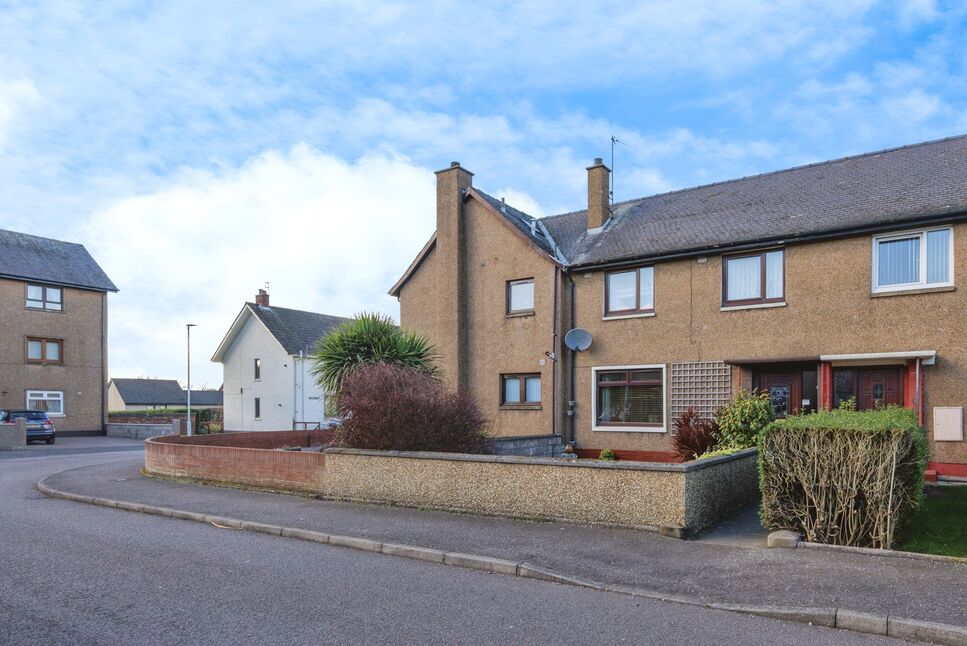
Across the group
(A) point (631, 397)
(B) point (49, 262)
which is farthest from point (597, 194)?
(B) point (49, 262)

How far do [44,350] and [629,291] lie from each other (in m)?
31.5

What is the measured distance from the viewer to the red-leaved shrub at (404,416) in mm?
12617

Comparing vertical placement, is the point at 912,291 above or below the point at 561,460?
above

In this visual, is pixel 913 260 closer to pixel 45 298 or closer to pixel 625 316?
pixel 625 316

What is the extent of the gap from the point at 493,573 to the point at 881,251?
37.9 ft

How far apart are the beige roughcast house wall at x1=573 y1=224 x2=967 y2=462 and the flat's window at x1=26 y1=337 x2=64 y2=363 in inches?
1175

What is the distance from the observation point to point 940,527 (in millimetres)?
9289

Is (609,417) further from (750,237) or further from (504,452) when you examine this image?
(750,237)

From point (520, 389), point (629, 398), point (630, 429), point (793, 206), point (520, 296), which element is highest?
point (793, 206)

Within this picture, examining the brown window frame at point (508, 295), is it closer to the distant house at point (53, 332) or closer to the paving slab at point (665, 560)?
the paving slab at point (665, 560)

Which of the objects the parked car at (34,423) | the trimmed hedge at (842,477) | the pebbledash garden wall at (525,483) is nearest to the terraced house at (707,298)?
the pebbledash garden wall at (525,483)

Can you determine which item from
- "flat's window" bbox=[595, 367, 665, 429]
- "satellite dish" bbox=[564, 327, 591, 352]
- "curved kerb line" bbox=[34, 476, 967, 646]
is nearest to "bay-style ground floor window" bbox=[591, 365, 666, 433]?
"flat's window" bbox=[595, 367, 665, 429]

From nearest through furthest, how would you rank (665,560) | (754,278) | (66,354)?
1. (665,560)
2. (754,278)
3. (66,354)

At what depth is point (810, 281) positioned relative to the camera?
16.0 meters
